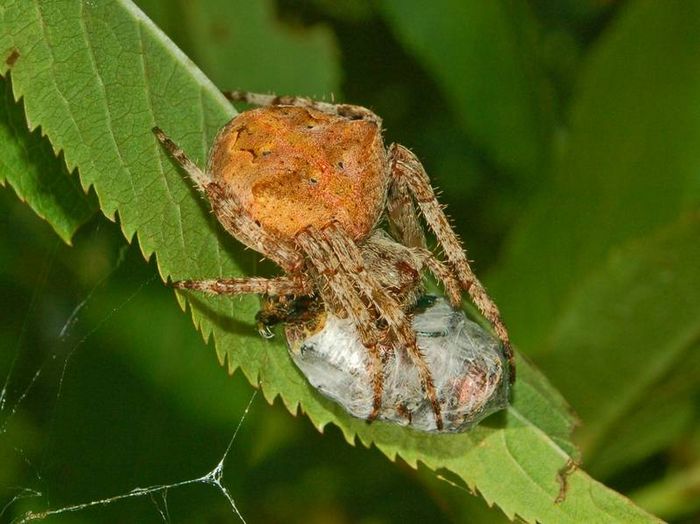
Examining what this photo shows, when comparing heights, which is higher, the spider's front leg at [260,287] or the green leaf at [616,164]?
the green leaf at [616,164]

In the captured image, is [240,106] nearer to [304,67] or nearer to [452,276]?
[304,67]

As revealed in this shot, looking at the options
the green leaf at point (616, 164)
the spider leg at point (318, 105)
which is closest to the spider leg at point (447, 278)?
the spider leg at point (318, 105)

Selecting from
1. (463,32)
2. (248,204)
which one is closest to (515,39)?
(463,32)

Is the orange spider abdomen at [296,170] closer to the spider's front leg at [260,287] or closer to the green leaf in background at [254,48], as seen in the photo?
the spider's front leg at [260,287]

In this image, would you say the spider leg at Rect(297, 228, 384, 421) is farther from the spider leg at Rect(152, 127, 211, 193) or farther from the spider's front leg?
the spider leg at Rect(152, 127, 211, 193)

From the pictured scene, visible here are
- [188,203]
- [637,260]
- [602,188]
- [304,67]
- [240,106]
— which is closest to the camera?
[188,203]

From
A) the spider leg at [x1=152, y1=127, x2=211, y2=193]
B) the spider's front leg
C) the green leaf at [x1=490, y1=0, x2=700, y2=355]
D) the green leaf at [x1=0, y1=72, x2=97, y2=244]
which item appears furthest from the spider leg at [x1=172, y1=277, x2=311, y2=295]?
the green leaf at [x1=490, y1=0, x2=700, y2=355]
